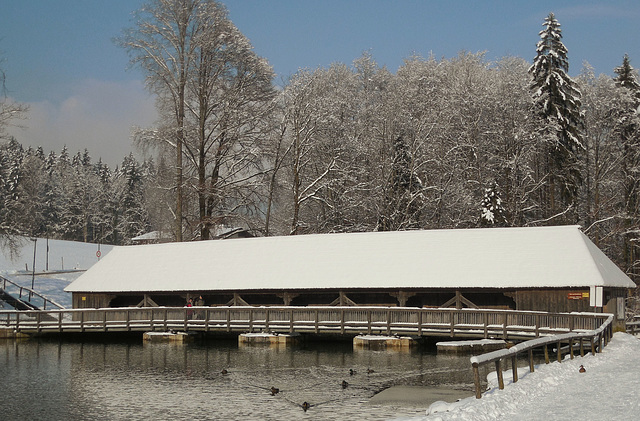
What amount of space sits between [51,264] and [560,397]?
71760 millimetres

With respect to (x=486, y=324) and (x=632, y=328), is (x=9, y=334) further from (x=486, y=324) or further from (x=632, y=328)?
(x=632, y=328)

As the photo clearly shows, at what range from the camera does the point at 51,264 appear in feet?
253

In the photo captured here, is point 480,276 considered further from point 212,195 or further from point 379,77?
point 379,77

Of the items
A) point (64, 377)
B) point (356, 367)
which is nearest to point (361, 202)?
point (356, 367)

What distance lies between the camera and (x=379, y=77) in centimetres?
5784

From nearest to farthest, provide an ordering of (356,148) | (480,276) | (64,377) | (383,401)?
1. (383,401)
2. (64,377)
3. (480,276)
4. (356,148)

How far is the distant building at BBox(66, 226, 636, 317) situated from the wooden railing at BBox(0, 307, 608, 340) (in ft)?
5.34

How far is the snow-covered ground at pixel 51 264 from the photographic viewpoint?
58250 millimetres

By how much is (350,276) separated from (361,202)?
15617 millimetres

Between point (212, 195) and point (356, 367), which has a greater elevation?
point (212, 195)

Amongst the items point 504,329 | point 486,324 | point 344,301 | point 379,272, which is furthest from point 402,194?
point 504,329

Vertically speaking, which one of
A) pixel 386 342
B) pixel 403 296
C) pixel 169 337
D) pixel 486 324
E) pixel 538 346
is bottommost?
pixel 169 337

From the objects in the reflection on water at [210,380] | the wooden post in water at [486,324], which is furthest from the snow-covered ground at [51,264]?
the wooden post in water at [486,324]

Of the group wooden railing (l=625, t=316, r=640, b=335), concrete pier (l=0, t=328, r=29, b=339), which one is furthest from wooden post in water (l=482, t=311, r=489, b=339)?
concrete pier (l=0, t=328, r=29, b=339)
